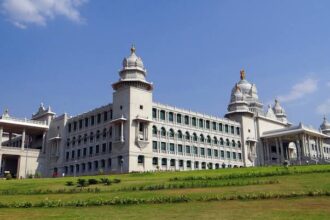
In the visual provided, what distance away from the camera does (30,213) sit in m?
Answer: 26.9

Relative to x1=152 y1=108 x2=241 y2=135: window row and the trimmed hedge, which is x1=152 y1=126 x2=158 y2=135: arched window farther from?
the trimmed hedge

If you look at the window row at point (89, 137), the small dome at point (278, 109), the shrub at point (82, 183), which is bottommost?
the shrub at point (82, 183)

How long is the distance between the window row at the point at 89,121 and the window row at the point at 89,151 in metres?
5.16

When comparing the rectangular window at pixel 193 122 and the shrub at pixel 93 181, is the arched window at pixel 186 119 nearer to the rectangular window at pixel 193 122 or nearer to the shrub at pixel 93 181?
the rectangular window at pixel 193 122

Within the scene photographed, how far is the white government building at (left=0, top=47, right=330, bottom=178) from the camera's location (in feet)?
253

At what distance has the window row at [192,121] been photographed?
274ft

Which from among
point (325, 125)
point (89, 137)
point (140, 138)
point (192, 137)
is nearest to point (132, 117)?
point (140, 138)

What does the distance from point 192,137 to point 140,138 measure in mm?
16392

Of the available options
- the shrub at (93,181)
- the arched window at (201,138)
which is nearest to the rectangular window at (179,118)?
the arched window at (201,138)

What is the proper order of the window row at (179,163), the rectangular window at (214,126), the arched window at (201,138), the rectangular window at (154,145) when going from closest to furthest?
1. the window row at (179,163)
2. the rectangular window at (154,145)
3. the arched window at (201,138)
4. the rectangular window at (214,126)

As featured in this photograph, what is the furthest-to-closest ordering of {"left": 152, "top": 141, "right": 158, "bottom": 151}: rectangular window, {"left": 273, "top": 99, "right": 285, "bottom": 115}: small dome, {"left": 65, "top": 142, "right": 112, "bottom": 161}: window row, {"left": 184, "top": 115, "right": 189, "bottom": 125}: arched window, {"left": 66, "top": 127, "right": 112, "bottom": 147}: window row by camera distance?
1. {"left": 273, "top": 99, "right": 285, "bottom": 115}: small dome
2. {"left": 184, "top": 115, "right": 189, "bottom": 125}: arched window
3. {"left": 66, "top": 127, "right": 112, "bottom": 147}: window row
4. {"left": 65, "top": 142, "right": 112, "bottom": 161}: window row
5. {"left": 152, "top": 141, "right": 158, "bottom": 151}: rectangular window

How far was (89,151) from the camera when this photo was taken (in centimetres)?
8519

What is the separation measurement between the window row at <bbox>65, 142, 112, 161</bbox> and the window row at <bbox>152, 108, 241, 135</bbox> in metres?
11.5

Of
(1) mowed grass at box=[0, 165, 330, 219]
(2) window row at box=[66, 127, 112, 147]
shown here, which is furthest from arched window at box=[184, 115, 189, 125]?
(1) mowed grass at box=[0, 165, 330, 219]
